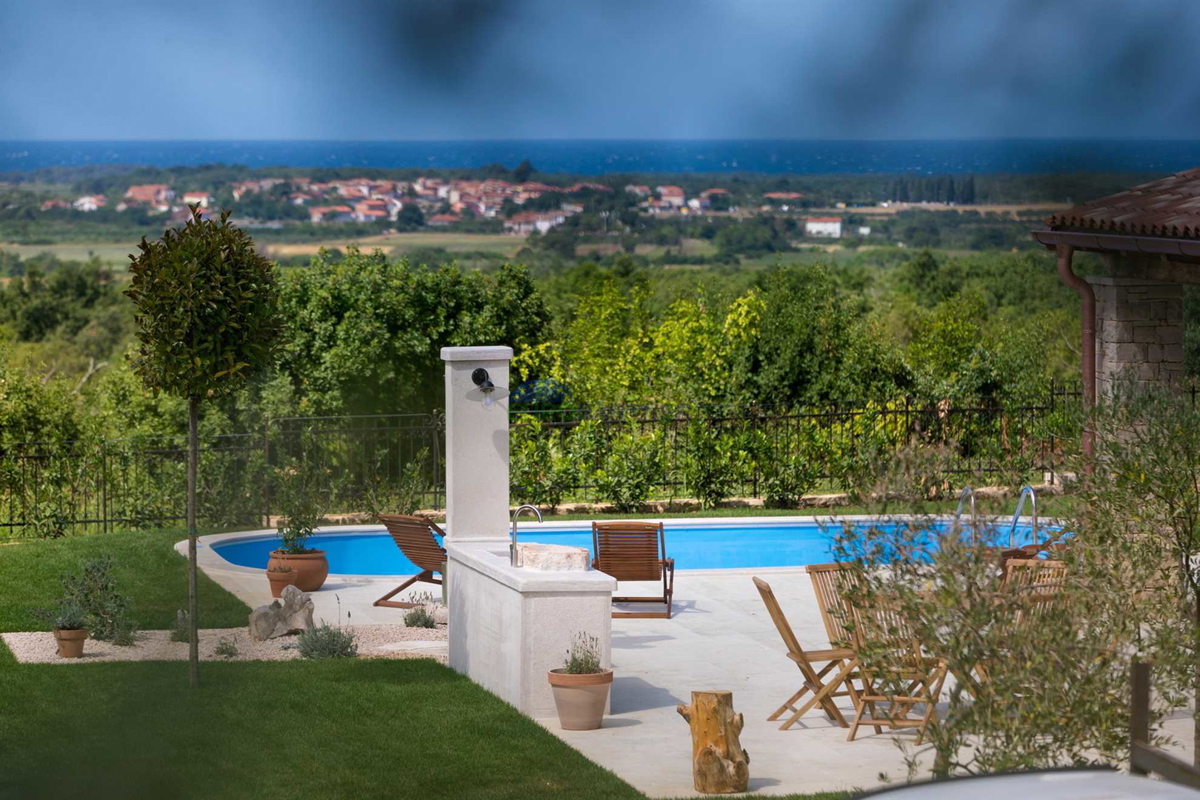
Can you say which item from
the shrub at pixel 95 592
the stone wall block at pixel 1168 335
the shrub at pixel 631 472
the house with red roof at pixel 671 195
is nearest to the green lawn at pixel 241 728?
the shrub at pixel 95 592

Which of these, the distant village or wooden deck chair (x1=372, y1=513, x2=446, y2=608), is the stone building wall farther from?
the distant village

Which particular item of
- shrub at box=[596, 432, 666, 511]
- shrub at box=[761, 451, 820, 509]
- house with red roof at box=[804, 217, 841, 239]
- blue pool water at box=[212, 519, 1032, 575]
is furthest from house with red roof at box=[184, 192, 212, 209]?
shrub at box=[761, 451, 820, 509]

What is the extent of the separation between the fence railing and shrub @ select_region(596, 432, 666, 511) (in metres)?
0.05

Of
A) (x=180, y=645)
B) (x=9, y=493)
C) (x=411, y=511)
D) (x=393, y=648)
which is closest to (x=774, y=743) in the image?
(x=393, y=648)

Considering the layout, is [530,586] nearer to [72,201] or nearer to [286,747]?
[286,747]

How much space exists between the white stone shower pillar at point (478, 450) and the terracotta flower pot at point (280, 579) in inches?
124

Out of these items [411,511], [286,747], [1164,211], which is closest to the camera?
[1164,211]

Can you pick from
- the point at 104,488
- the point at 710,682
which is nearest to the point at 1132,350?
the point at 710,682

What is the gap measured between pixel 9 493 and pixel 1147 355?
12228 millimetres

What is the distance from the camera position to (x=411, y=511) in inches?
540

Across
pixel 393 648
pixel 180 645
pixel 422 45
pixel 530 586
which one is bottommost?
pixel 393 648

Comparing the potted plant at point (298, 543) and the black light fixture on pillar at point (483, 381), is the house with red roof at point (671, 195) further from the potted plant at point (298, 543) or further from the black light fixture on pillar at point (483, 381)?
the potted plant at point (298, 543)

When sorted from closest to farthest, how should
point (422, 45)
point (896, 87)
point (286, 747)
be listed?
point (422, 45) → point (896, 87) → point (286, 747)

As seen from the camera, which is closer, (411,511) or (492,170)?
(492,170)
